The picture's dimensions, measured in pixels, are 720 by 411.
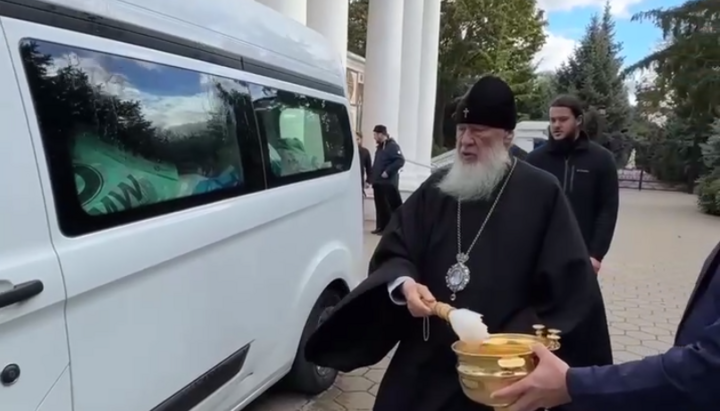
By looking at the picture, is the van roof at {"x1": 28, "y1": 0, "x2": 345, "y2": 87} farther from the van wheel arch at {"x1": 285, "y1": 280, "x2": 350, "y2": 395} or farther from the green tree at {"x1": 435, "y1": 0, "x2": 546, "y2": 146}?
the green tree at {"x1": 435, "y1": 0, "x2": 546, "y2": 146}

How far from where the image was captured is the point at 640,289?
848 centimetres

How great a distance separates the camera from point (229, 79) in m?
3.19

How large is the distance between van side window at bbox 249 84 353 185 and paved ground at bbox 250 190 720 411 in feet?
5.13

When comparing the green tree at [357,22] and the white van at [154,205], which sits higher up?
the green tree at [357,22]

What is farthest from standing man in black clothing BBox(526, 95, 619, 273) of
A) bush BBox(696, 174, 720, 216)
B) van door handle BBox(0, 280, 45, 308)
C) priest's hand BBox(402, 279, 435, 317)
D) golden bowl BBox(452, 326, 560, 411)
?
bush BBox(696, 174, 720, 216)

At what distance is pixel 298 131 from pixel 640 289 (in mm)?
6153

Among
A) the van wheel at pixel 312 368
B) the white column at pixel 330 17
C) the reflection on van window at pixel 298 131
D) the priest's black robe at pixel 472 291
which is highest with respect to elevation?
the white column at pixel 330 17

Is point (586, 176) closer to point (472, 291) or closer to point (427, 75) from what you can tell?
point (472, 291)

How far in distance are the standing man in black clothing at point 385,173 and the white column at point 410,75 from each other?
11.2 feet

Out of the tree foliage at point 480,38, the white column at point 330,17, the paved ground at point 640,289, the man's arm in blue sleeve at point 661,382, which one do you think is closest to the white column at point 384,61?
the paved ground at point 640,289

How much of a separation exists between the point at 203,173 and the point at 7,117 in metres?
1.11

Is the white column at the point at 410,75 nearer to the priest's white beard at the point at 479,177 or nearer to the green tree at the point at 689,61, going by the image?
the priest's white beard at the point at 479,177

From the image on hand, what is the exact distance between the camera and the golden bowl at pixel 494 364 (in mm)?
1583

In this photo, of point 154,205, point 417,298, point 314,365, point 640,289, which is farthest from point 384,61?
point 417,298
